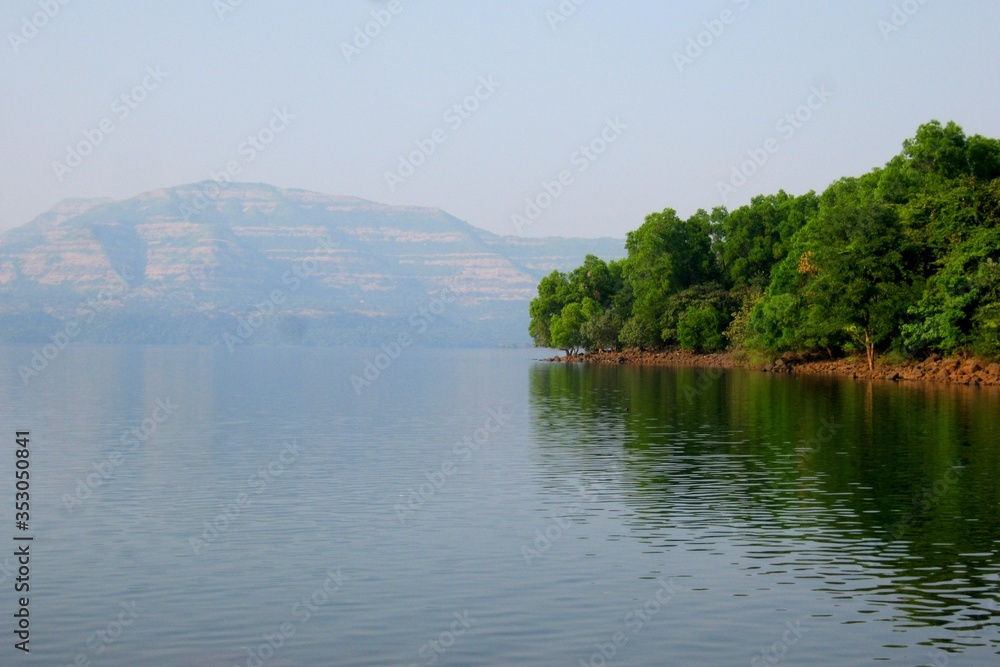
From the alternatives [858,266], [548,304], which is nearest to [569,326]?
[548,304]

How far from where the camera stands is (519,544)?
77.4ft

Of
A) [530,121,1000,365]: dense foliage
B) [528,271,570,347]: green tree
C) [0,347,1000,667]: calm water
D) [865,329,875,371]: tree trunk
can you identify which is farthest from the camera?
[528,271,570,347]: green tree

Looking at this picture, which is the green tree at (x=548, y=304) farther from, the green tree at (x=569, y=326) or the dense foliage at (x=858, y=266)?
the dense foliage at (x=858, y=266)

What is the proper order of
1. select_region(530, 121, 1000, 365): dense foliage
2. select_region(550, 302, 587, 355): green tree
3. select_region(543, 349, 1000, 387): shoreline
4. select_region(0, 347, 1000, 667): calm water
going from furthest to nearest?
1. select_region(550, 302, 587, 355): green tree
2. select_region(530, 121, 1000, 365): dense foliage
3. select_region(543, 349, 1000, 387): shoreline
4. select_region(0, 347, 1000, 667): calm water

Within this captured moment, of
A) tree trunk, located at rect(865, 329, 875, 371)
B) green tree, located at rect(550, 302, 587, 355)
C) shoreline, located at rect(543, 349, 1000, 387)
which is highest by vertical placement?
green tree, located at rect(550, 302, 587, 355)

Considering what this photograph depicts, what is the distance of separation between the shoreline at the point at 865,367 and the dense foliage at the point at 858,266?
133 centimetres

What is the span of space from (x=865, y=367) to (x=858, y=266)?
10.2 metres

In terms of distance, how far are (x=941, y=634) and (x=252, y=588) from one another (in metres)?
12.0

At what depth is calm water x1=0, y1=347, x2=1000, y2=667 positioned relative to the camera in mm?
16734

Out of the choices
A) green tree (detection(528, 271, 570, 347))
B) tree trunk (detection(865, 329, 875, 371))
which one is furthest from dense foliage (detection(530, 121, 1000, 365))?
green tree (detection(528, 271, 570, 347))

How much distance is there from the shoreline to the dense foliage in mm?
1327

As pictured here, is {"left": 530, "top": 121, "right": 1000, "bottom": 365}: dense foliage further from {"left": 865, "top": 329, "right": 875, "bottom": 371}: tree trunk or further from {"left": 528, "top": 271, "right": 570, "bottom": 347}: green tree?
{"left": 528, "top": 271, "right": 570, "bottom": 347}: green tree

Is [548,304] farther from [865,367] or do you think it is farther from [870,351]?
[870,351]

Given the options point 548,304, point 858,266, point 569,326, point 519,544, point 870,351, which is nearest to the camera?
point 519,544
